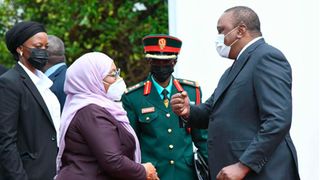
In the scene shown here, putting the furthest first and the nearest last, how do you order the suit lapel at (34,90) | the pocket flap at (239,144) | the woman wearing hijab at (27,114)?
the suit lapel at (34,90)
the woman wearing hijab at (27,114)
the pocket flap at (239,144)

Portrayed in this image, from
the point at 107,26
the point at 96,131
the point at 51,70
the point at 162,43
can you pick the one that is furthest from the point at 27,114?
the point at 107,26

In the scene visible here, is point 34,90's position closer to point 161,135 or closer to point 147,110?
point 147,110

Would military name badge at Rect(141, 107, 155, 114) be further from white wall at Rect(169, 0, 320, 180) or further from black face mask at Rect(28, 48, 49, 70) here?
white wall at Rect(169, 0, 320, 180)

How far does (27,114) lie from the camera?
4.79 meters

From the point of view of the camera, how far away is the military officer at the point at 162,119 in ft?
16.9

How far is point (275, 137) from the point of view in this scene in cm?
409

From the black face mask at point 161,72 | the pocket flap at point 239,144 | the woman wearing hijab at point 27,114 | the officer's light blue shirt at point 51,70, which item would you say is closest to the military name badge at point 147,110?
the black face mask at point 161,72

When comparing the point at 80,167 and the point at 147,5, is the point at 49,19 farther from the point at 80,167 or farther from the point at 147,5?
the point at 80,167

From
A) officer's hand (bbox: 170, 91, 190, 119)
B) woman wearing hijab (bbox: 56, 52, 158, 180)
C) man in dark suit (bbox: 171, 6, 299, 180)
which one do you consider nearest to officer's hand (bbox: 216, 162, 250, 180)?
man in dark suit (bbox: 171, 6, 299, 180)

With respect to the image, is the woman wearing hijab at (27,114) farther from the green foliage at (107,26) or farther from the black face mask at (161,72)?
the green foliage at (107,26)

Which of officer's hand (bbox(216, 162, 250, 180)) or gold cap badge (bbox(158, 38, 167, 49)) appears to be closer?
officer's hand (bbox(216, 162, 250, 180))

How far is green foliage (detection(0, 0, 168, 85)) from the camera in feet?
32.2

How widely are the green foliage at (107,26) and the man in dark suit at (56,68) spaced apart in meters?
3.49

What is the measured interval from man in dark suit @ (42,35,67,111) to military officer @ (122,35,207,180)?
0.72 metres
